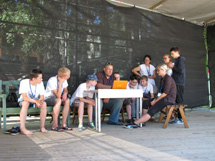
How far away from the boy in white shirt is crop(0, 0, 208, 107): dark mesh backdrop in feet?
2.56

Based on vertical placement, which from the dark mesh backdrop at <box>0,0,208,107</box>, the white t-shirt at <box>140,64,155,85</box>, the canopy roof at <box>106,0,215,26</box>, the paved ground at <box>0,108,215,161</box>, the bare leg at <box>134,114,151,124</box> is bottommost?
the paved ground at <box>0,108,215,161</box>

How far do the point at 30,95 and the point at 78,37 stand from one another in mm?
1784

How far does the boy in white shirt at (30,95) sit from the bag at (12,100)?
0.68 feet

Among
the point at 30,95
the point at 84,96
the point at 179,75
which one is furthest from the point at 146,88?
the point at 30,95

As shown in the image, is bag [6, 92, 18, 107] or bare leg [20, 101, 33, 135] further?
bag [6, 92, 18, 107]

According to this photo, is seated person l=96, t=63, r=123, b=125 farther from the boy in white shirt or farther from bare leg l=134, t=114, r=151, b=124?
the boy in white shirt

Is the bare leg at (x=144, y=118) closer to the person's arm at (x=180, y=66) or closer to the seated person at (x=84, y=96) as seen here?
the seated person at (x=84, y=96)

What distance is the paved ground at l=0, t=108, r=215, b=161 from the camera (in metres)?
2.13

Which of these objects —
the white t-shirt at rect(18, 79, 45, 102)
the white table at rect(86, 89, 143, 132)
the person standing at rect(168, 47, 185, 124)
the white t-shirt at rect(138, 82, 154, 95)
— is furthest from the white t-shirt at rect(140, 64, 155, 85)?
the white t-shirt at rect(18, 79, 45, 102)

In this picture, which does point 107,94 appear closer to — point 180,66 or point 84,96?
point 84,96

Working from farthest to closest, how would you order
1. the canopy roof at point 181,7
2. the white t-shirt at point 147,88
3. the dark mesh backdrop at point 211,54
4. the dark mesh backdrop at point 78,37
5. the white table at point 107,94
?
the dark mesh backdrop at point 211,54, the canopy roof at point 181,7, the white t-shirt at point 147,88, the dark mesh backdrop at point 78,37, the white table at point 107,94

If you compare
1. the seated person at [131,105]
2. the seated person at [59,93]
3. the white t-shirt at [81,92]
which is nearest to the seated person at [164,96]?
the seated person at [131,105]

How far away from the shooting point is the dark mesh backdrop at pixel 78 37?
4.04 metres

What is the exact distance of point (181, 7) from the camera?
5773mm
